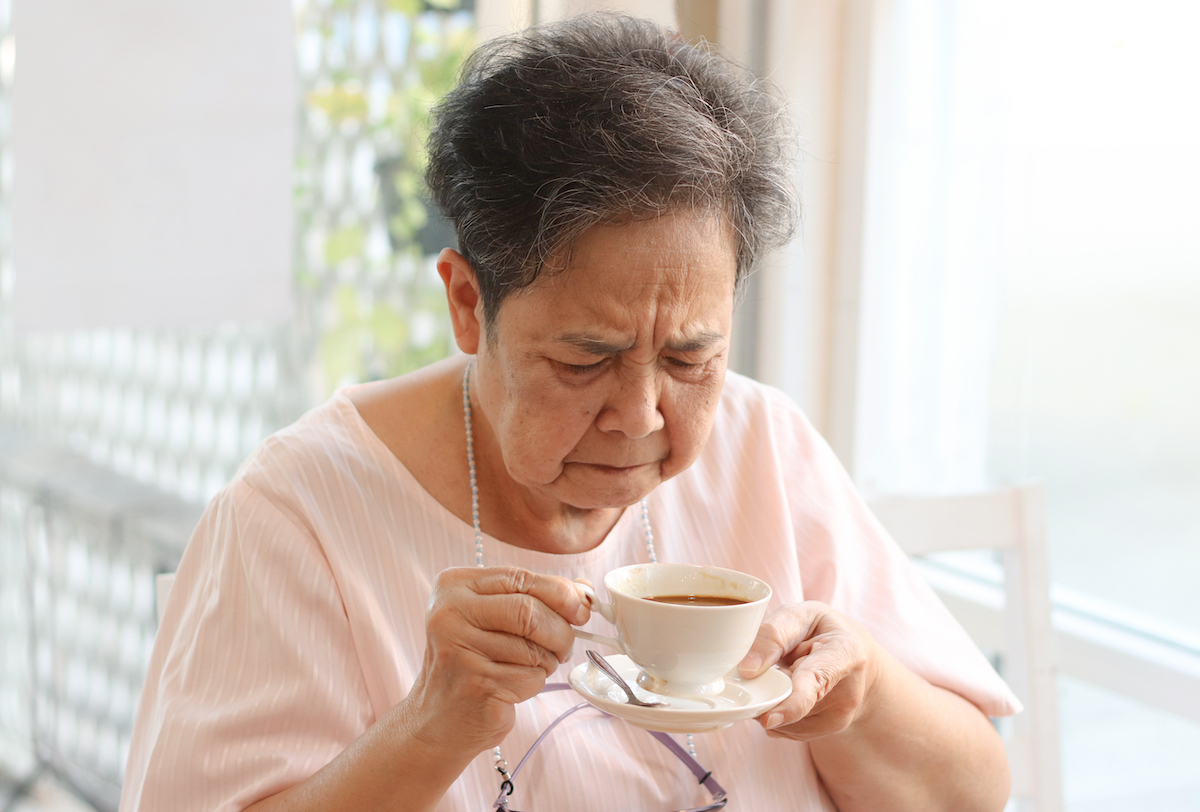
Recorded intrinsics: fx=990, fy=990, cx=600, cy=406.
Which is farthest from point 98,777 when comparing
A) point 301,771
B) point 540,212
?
point 540,212

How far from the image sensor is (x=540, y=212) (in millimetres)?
1054

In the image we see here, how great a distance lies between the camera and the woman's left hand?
1.02m

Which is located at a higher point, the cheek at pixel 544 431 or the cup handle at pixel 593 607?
the cheek at pixel 544 431

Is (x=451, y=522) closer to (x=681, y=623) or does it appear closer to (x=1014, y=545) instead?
A: (x=681, y=623)

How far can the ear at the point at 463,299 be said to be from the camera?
3.90 feet

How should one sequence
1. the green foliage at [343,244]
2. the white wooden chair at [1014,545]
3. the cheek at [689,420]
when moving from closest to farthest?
the cheek at [689,420] → the white wooden chair at [1014,545] → the green foliage at [343,244]

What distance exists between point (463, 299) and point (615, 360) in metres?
0.24

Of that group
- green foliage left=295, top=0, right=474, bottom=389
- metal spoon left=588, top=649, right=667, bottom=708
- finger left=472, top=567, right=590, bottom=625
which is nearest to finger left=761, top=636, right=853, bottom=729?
metal spoon left=588, top=649, right=667, bottom=708

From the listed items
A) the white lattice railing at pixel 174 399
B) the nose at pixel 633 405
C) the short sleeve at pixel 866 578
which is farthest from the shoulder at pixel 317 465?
the white lattice railing at pixel 174 399

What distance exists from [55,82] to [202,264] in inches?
15.9

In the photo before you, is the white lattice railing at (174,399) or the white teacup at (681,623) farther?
the white lattice railing at (174,399)

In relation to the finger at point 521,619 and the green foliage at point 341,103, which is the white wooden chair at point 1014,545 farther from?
the green foliage at point 341,103

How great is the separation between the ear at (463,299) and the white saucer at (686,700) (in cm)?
43

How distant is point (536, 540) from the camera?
1.31 metres
